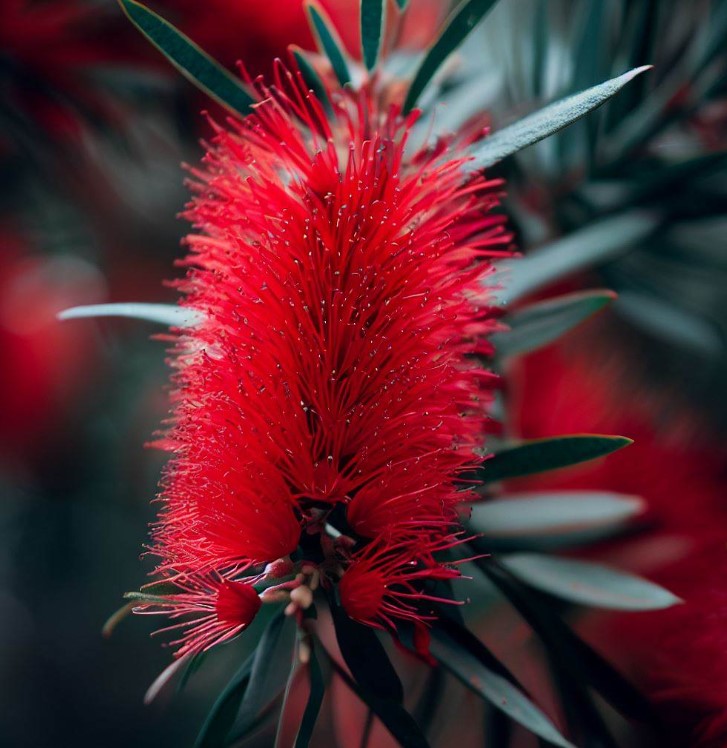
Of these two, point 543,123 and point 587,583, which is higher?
point 543,123

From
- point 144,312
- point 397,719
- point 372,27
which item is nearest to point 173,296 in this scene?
point 144,312

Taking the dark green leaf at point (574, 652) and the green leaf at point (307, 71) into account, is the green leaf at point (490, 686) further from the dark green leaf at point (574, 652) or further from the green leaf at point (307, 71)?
the green leaf at point (307, 71)

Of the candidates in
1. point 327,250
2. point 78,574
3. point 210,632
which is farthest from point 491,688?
point 78,574

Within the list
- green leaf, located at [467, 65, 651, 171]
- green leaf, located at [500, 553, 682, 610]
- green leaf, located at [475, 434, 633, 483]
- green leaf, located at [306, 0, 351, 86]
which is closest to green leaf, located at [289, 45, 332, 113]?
green leaf, located at [306, 0, 351, 86]

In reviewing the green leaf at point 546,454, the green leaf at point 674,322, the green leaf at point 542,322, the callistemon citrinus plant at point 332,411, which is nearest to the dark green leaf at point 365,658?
the callistemon citrinus plant at point 332,411

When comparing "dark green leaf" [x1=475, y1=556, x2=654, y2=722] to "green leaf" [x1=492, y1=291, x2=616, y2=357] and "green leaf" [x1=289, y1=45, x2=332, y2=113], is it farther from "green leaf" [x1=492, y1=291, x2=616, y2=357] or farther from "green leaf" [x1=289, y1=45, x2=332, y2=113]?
"green leaf" [x1=289, y1=45, x2=332, y2=113]

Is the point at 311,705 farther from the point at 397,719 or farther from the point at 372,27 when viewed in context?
the point at 372,27
